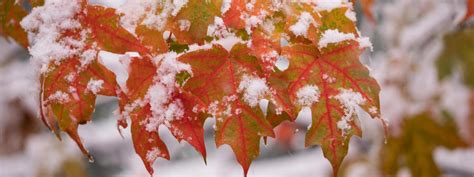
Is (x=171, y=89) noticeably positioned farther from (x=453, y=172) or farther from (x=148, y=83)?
(x=453, y=172)

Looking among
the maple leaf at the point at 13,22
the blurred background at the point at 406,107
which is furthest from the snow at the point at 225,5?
the blurred background at the point at 406,107

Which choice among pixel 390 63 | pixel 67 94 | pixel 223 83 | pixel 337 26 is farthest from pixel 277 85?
pixel 390 63

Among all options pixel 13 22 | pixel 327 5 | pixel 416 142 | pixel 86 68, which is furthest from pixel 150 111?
pixel 416 142

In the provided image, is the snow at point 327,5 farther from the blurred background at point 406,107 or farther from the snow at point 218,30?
the blurred background at point 406,107

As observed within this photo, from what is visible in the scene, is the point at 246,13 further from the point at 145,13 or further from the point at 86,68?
the point at 86,68

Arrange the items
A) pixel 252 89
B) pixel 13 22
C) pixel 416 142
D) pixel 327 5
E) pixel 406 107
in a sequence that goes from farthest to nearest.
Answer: pixel 406 107 < pixel 416 142 < pixel 13 22 < pixel 327 5 < pixel 252 89

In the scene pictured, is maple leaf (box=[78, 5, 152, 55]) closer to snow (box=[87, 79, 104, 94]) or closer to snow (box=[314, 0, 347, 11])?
snow (box=[87, 79, 104, 94])

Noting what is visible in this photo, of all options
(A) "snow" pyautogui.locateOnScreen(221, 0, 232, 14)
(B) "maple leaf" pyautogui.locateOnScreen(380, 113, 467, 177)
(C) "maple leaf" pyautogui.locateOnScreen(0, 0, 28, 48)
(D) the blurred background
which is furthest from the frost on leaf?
(B) "maple leaf" pyautogui.locateOnScreen(380, 113, 467, 177)
